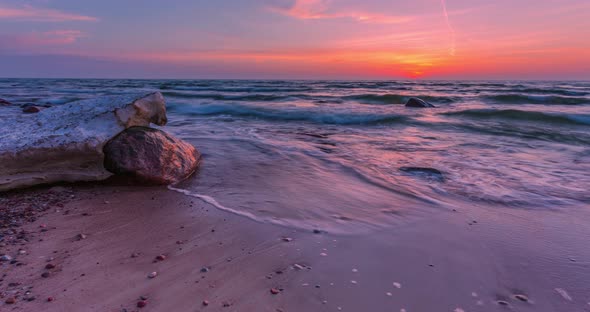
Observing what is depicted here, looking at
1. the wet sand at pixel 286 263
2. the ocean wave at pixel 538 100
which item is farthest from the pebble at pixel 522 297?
the ocean wave at pixel 538 100

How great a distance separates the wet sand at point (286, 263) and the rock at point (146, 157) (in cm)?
72

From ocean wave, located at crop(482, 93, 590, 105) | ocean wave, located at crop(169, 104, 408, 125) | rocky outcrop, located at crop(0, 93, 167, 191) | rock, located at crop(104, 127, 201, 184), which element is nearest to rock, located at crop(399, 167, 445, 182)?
rock, located at crop(104, 127, 201, 184)

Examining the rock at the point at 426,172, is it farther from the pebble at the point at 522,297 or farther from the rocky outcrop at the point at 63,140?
the rocky outcrop at the point at 63,140

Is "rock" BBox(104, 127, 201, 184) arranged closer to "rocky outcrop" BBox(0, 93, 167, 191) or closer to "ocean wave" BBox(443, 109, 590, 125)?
"rocky outcrop" BBox(0, 93, 167, 191)

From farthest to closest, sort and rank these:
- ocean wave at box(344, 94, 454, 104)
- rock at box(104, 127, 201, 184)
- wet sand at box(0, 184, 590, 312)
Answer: ocean wave at box(344, 94, 454, 104) < rock at box(104, 127, 201, 184) < wet sand at box(0, 184, 590, 312)

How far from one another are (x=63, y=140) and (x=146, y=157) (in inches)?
32.8

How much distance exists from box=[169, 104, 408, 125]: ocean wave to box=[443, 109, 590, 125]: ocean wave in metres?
3.02

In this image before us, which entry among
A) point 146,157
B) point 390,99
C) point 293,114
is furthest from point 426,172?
point 390,99

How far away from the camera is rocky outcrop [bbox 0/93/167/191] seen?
3633 mm

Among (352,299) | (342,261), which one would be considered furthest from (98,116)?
(352,299)

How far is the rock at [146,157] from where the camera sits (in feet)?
12.9

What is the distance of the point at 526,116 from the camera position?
486 inches

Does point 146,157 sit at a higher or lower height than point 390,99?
lower

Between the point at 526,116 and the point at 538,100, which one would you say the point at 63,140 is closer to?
the point at 526,116
